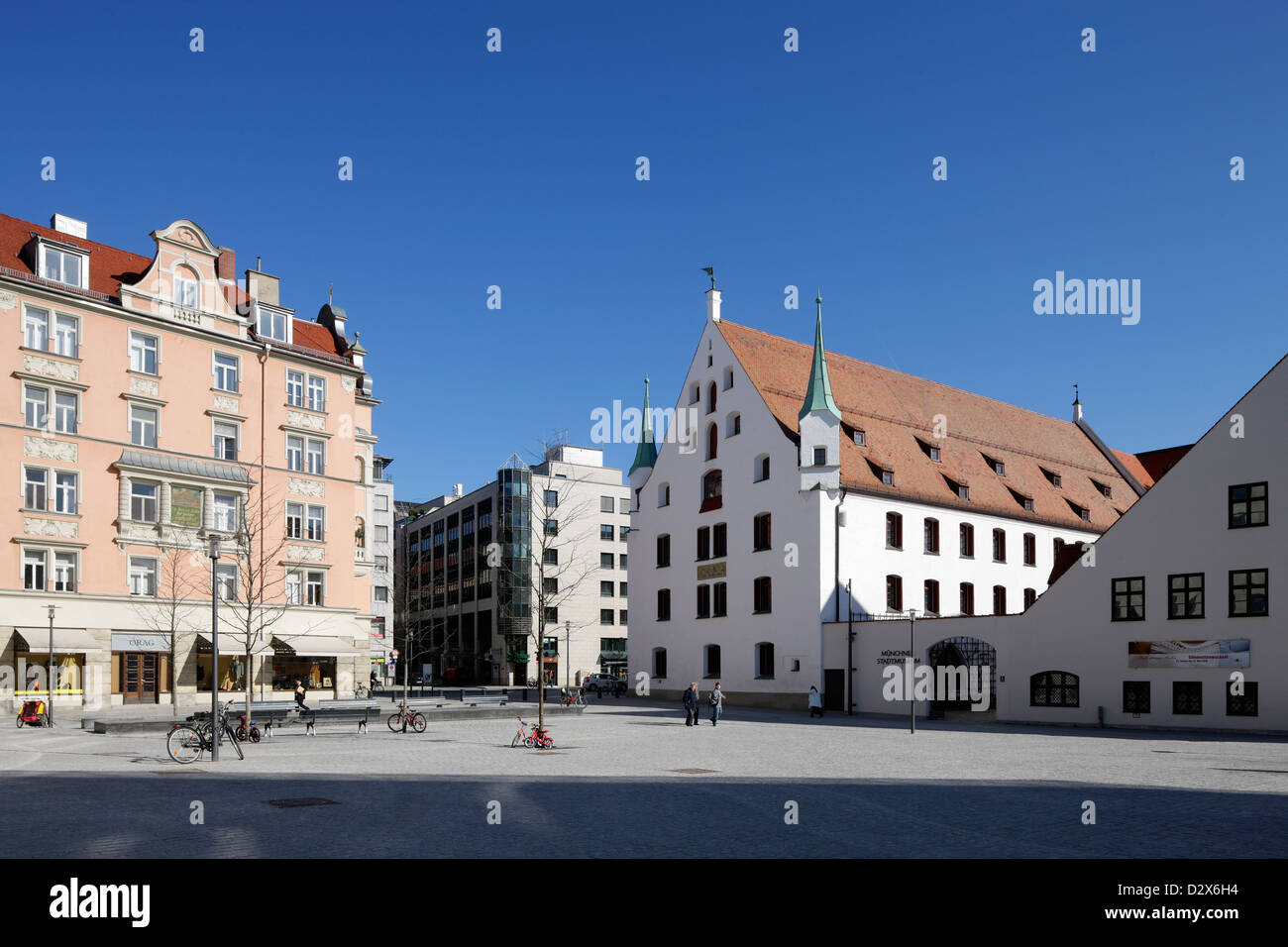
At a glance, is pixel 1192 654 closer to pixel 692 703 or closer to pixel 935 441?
pixel 692 703

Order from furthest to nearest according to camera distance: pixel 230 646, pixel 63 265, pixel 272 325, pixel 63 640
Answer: pixel 272 325, pixel 230 646, pixel 63 265, pixel 63 640

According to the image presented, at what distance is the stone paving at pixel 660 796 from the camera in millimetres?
12539

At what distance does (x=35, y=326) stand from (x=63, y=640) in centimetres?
1260

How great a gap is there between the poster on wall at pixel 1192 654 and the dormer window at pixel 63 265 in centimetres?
4361

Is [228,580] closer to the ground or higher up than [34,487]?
closer to the ground

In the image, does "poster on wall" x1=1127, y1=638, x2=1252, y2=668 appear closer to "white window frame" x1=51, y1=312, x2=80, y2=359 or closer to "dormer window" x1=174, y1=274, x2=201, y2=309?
"dormer window" x1=174, y1=274, x2=201, y2=309

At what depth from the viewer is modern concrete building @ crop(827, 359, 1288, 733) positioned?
34750mm

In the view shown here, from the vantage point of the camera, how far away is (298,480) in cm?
5391

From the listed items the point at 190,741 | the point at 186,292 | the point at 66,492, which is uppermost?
the point at 186,292

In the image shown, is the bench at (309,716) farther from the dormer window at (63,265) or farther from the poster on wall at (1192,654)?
the poster on wall at (1192,654)

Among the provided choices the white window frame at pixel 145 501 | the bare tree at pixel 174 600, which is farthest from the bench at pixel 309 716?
the white window frame at pixel 145 501

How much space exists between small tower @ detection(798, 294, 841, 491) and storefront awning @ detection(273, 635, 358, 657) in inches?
923

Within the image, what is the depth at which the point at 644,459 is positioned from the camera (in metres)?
64.1

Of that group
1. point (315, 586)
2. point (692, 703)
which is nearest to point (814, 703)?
point (692, 703)
